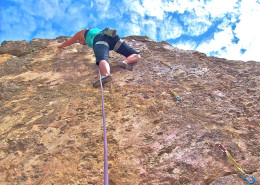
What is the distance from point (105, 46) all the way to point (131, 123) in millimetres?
1997

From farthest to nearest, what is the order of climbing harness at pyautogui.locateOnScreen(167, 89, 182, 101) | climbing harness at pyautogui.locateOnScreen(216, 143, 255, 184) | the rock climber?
the rock climber
climbing harness at pyautogui.locateOnScreen(167, 89, 182, 101)
climbing harness at pyautogui.locateOnScreen(216, 143, 255, 184)

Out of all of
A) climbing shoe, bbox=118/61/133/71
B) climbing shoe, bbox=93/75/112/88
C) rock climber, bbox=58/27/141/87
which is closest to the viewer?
climbing shoe, bbox=93/75/112/88

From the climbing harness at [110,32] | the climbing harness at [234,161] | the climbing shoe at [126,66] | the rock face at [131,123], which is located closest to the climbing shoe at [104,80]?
the rock face at [131,123]

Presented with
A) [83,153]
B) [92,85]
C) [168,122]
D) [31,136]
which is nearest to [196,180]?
[168,122]

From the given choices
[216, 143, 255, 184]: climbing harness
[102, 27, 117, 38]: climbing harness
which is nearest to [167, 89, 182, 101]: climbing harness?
[216, 143, 255, 184]: climbing harness

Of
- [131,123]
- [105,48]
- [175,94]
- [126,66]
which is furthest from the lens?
[126,66]

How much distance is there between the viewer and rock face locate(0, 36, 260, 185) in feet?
6.00

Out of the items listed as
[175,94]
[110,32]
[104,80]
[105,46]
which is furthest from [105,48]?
[175,94]

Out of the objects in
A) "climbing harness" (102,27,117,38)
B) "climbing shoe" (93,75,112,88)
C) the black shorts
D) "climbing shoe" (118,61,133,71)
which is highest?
"climbing harness" (102,27,117,38)

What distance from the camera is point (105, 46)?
3850 mm

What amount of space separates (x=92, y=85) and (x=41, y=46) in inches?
118

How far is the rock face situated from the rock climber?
8.2 inches

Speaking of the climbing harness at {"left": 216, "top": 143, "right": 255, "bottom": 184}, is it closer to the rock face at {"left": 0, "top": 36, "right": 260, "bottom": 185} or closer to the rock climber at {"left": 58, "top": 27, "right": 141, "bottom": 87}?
the rock face at {"left": 0, "top": 36, "right": 260, "bottom": 185}

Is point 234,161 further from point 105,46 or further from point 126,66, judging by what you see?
point 105,46
